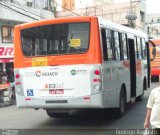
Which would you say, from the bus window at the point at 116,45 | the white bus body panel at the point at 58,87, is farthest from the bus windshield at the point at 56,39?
the bus window at the point at 116,45

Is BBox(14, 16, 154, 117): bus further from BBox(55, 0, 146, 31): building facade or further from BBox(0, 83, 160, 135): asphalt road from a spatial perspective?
BBox(55, 0, 146, 31): building facade

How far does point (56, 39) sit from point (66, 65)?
0.81m

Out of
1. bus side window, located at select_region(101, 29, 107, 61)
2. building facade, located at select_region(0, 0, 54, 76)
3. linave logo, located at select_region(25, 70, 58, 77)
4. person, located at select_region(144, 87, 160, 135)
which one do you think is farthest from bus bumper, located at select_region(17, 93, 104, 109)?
building facade, located at select_region(0, 0, 54, 76)

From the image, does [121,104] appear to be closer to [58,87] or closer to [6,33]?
[58,87]

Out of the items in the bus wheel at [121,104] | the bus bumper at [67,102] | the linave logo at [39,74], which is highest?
the linave logo at [39,74]

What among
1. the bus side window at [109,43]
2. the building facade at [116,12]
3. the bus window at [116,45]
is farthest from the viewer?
the building facade at [116,12]

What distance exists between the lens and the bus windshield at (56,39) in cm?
1031

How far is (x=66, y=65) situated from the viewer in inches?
404

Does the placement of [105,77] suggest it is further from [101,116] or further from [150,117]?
[150,117]

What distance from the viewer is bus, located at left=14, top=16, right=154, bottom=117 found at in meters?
10.1

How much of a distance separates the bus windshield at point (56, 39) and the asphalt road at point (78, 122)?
203cm

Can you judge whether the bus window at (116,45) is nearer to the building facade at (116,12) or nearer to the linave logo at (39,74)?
the linave logo at (39,74)

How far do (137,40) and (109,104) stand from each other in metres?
5.37

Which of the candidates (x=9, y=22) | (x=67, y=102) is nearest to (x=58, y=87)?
(x=67, y=102)
